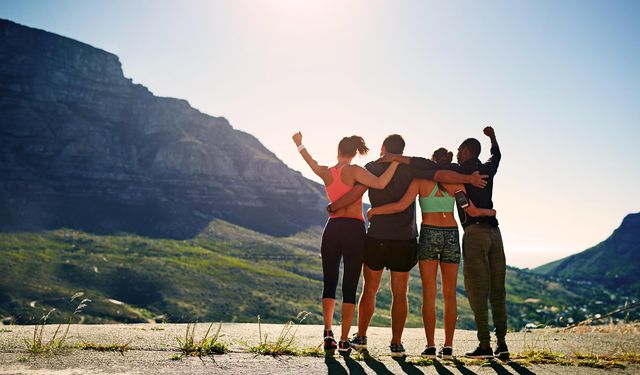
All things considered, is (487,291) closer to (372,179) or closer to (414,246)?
(414,246)

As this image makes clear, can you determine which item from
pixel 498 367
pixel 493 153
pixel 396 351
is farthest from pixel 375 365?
pixel 493 153

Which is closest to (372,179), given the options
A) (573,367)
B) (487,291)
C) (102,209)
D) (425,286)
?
(425,286)

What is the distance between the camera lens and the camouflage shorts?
662cm

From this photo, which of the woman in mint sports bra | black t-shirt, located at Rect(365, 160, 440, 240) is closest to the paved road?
the woman in mint sports bra

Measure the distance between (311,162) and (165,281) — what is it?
12374 centimetres

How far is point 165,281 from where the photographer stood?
122 m

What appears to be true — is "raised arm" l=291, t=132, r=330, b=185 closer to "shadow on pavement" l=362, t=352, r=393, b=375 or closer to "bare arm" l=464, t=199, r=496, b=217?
"bare arm" l=464, t=199, r=496, b=217

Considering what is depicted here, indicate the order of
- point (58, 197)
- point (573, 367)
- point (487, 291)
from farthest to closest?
point (58, 197), point (487, 291), point (573, 367)

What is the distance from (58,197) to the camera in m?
178

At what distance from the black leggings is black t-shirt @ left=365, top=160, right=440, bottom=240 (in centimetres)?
26

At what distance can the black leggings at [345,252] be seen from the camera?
21.8ft

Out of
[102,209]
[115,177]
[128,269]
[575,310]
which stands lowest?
[575,310]

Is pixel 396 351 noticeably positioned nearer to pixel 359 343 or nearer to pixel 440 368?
pixel 359 343

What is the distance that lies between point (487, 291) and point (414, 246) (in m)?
1.22
